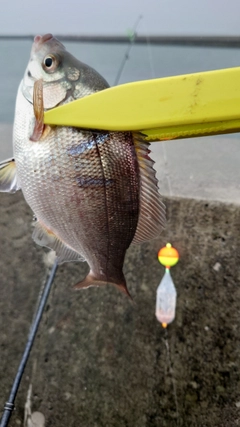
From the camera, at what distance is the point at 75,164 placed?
0.79 metres

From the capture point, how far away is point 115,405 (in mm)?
1414

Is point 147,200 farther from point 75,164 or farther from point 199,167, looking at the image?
point 199,167

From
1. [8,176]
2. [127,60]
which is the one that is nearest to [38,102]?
[8,176]

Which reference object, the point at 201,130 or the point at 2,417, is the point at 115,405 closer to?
the point at 2,417

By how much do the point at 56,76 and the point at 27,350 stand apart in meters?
1.12

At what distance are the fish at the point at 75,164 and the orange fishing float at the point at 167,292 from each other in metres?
0.75

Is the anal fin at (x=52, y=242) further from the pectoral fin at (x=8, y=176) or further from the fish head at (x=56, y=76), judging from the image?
the fish head at (x=56, y=76)

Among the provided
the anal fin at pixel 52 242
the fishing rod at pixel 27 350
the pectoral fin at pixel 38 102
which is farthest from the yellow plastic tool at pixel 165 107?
the fishing rod at pixel 27 350

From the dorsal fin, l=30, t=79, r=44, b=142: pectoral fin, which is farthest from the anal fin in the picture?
l=30, t=79, r=44, b=142: pectoral fin

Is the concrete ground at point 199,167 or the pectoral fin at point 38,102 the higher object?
the pectoral fin at point 38,102

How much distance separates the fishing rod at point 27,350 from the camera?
130 cm

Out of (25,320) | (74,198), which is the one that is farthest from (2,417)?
(74,198)

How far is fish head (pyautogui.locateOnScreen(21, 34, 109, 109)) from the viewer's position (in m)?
0.79

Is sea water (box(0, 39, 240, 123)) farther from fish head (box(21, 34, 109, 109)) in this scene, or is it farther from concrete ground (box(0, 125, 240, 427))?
fish head (box(21, 34, 109, 109))
